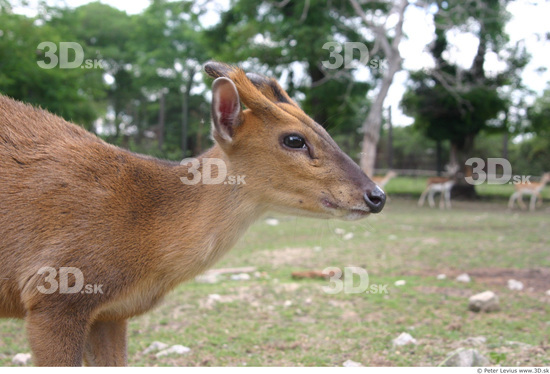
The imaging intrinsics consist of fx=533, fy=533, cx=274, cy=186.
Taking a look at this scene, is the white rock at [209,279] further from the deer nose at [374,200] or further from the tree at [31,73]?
the tree at [31,73]

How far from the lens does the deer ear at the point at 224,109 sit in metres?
3.10

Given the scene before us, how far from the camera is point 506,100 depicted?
2123cm

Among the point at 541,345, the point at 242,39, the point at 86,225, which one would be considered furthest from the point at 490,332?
the point at 242,39

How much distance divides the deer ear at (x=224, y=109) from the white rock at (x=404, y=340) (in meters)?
2.59

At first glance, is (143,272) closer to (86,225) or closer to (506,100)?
(86,225)

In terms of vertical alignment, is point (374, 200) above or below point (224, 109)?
below

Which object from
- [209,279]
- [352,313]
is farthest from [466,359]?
[209,279]

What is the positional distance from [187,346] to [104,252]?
2077 millimetres

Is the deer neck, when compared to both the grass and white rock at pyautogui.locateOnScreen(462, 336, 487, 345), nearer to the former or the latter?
white rock at pyautogui.locateOnScreen(462, 336, 487, 345)

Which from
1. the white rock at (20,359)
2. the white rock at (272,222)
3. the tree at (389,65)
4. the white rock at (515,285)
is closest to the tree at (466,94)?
the tree at (389,65)

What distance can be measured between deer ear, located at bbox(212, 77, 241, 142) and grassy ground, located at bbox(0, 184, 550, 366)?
44.0 inches

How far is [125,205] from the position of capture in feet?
10.5

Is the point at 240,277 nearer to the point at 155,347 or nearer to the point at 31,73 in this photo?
the point at 155,347

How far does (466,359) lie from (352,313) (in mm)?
1986
